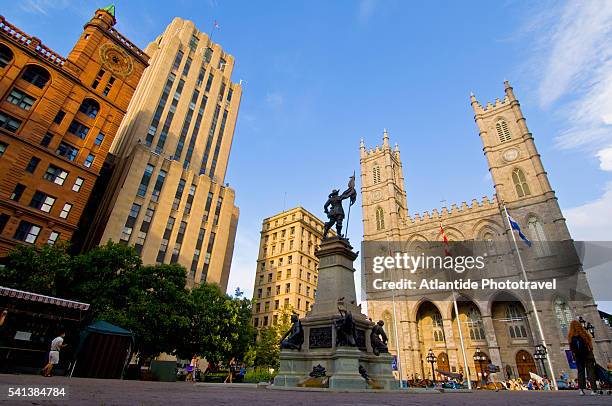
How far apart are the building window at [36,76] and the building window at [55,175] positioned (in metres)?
8.73

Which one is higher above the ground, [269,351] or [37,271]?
[37,271]

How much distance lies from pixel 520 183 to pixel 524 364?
23860 millimetres

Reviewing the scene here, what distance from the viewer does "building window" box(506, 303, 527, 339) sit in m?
37.3

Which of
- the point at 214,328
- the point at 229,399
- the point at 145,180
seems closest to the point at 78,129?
the point at 145,180

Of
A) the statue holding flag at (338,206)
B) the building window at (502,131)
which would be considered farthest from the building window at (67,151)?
the building window at (502,131)

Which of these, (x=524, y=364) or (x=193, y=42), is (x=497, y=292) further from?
(x=193, y=42)

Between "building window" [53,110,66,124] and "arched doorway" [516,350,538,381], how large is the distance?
56.8 m

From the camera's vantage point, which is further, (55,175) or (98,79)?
(98,79)

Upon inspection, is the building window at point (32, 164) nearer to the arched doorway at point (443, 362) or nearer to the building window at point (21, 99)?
the building window at point (21, 99)

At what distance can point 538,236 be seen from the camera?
39469 mm

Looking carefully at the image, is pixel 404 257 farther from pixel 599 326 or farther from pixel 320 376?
pixel 320 376

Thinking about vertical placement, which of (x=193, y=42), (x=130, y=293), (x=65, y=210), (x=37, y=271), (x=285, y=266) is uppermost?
(x=193, y=42)

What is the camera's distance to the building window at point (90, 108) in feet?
110

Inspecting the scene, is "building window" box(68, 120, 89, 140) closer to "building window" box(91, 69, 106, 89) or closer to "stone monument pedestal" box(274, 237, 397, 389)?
"building window" box(91, 69, 106, 89)
